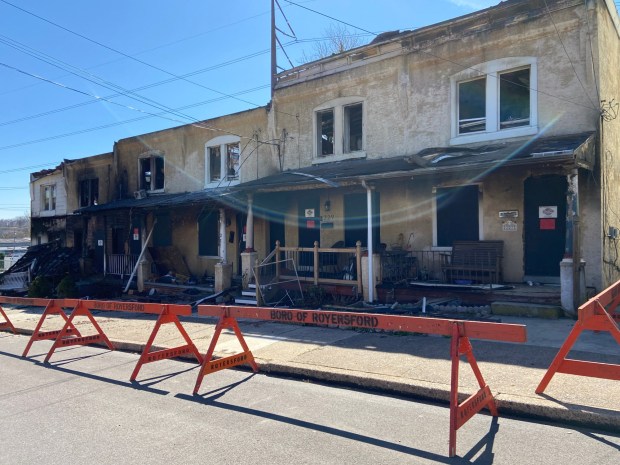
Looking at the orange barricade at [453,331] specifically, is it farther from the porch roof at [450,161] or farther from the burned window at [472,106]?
the burned window at [472,106]

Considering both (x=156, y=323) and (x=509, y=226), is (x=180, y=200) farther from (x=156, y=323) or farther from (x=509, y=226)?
(x=509, y=226)

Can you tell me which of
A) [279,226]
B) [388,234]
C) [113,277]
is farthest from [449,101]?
[113,277]

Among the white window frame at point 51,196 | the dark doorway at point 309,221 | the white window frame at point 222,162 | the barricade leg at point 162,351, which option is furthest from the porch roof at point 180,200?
the barricade leg at point 162,351

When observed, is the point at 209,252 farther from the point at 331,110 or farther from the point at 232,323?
the point at 232,323

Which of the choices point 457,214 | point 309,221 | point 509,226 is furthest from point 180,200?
point 509,226

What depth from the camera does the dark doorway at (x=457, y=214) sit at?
38.3 feet

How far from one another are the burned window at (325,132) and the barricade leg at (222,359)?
9.13m

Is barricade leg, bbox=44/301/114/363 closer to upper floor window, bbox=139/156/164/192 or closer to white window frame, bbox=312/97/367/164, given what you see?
white window frame, bbox=312/97/367/164

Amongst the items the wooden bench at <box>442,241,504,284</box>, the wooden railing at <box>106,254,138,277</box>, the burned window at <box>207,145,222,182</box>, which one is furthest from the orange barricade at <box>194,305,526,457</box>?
the wooden railing at <box>106,254,138,277</box>

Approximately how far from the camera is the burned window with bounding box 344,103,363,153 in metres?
14.2

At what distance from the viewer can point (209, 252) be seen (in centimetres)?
1784

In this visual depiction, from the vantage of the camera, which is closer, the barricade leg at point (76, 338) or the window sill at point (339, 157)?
the barricade leg at point (76, 338)

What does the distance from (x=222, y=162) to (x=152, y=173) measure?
4.27m

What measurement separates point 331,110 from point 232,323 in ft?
31.9
